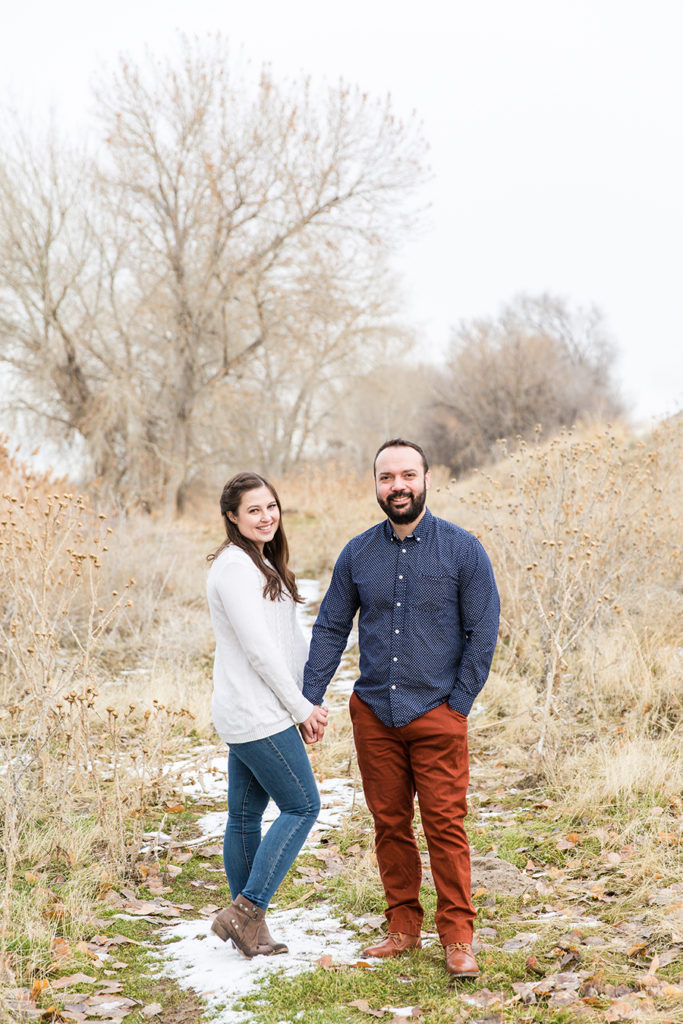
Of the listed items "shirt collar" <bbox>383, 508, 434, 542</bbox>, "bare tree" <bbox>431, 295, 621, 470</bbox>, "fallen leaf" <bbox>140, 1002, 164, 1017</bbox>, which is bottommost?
"fallen leaf" <bbox>140, 1002, 164, 1017</bbox>

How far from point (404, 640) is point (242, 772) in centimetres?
86

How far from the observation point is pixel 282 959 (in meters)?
3.40

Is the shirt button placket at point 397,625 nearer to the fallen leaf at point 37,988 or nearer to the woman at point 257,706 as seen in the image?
the woman at point 257,706

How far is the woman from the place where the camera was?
10.4ft

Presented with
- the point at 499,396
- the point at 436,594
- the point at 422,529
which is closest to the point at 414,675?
the point at 436,594

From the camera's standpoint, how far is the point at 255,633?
3135 mm

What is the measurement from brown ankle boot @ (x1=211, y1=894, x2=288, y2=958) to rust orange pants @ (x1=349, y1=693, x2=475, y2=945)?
51cm

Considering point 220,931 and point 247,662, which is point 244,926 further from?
point 247,662

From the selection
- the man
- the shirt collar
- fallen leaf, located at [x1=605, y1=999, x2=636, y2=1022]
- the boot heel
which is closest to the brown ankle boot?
the boot heel

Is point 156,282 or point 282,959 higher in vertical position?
point 156,282

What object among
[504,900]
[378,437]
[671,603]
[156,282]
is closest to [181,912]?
[504,900]

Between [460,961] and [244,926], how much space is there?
833mm

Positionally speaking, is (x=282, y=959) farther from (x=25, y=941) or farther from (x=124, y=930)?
(x=25, y=941)

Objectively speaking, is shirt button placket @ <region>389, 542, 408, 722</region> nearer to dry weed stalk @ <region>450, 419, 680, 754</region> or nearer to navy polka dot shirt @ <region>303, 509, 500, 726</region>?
navy polka dot shirt @ <region>303, 509, 500, 726</region>
